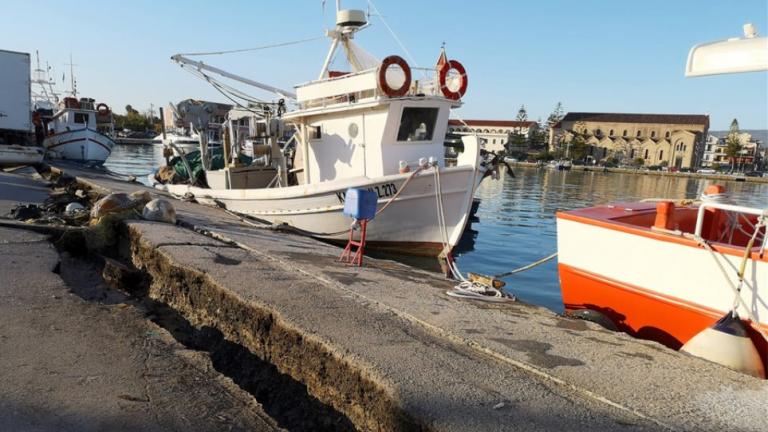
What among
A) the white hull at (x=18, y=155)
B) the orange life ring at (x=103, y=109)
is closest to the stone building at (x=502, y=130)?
the orange life ring at (x=103, y=109)

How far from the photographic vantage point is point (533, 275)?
31.3ft

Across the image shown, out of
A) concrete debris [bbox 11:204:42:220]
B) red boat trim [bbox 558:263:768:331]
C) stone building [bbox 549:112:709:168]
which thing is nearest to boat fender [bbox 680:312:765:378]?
red boat trim [bbox 558:263:768:331]

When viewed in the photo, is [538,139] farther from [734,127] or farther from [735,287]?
[735,287]

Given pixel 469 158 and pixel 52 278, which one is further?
pixel 469 158

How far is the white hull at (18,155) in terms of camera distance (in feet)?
57.7

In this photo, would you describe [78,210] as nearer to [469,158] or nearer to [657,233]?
[469,158]

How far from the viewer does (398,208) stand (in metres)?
9.27

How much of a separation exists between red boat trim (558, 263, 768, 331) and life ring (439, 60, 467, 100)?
5.57m

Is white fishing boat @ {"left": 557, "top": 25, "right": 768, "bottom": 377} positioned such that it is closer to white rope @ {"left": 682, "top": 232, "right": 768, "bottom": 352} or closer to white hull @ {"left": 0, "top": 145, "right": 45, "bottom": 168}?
white rope @ {"left": 682, "top": 232, "right": 768, "bottom": 352}

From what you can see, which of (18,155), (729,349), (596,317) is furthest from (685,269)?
(18,155)

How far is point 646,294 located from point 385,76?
6.06 m

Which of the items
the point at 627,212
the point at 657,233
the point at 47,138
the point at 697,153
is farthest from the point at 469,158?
the point at 697,153

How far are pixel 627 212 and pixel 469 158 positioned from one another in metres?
4.26

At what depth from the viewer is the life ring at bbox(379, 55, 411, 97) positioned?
8914mm
